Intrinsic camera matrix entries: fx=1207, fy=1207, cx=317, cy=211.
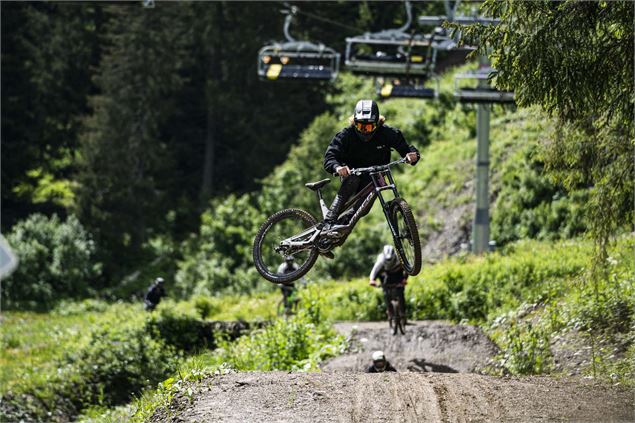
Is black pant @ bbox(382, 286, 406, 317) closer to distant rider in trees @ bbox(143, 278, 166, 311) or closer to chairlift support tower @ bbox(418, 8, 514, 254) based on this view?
chairlift support tower @ bbox(418, 8, 514, 254)

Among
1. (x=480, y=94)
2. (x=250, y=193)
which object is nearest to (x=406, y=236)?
(x=480, y=94)

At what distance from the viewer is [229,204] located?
2133 inches

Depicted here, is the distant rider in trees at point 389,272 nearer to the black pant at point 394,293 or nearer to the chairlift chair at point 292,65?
the black pant at point 394,293

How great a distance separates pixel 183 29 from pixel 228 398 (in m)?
49.7

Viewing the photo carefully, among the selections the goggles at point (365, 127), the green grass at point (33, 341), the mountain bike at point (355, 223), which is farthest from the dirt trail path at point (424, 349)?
the green grass at point (33, 341)

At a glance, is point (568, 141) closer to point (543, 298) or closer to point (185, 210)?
point (543, 298)

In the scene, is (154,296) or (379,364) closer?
(379,364)

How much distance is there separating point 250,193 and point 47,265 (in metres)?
10.5

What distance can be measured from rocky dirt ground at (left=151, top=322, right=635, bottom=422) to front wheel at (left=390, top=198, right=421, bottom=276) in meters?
1.59

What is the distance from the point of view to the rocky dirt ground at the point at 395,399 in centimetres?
1363

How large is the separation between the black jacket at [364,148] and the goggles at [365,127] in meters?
0.16

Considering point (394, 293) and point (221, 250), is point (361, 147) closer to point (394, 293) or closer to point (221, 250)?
point (394, 293)

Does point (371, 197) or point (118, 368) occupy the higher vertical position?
point (371, 197)

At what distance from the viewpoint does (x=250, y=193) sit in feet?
195
